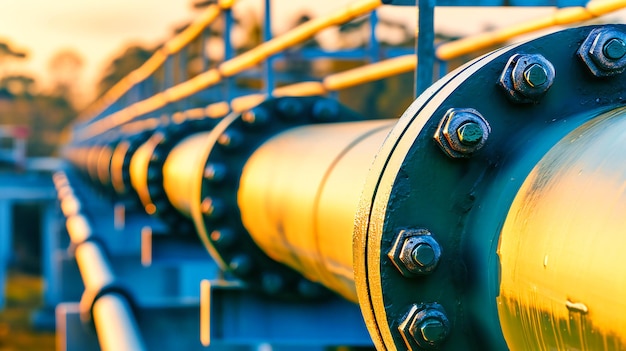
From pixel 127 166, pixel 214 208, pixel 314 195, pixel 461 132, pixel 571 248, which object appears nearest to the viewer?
pixel 571 248

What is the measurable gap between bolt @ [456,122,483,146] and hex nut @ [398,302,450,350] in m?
0.18

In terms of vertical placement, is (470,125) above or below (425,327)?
above

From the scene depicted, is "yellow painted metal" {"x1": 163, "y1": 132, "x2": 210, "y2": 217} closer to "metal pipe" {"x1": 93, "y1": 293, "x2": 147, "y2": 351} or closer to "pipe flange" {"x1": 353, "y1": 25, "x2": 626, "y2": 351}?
"metal pipe" {"x1": 93, "y1": 293, "x2": 147, "y2": 351}

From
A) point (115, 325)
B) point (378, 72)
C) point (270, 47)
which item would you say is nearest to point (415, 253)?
point (115, 325)

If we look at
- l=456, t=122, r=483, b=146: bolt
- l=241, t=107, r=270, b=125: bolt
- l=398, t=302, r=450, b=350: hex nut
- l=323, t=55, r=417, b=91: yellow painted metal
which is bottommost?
l=398, t=302, r=450, b=350: hex nut

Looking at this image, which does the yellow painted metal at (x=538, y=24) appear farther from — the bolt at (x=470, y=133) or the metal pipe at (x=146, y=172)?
the metal pipe at (x=146, y=172)

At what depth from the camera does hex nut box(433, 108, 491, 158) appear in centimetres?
119

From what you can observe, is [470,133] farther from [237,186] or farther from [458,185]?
[237,186]

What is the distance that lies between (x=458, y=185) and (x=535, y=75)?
0.14m

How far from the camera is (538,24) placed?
273 centimetres

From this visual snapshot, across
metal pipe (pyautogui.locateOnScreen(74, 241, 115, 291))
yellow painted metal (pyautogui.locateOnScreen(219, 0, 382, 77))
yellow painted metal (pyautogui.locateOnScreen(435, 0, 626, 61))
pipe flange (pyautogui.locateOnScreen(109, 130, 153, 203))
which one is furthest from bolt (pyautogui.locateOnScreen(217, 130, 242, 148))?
pipe flange (pyautogui.locateOnScreen(109, 130, 153, 203))

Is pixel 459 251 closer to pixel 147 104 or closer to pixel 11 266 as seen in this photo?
pixel 147 104

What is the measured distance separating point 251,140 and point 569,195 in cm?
Result: 177

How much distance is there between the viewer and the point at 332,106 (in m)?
2.69
